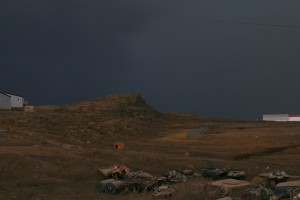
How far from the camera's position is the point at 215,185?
17719 mm

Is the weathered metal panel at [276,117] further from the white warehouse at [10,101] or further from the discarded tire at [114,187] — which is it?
the discarded tire at [114,187]

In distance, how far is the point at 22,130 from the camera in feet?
150

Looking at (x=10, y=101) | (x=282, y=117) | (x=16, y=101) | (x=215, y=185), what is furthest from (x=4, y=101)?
(x=215, y=185)

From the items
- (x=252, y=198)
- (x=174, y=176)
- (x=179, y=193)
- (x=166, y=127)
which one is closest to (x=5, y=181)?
(x=174, y=176)

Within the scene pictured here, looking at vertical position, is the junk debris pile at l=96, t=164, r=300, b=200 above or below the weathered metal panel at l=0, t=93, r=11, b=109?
below

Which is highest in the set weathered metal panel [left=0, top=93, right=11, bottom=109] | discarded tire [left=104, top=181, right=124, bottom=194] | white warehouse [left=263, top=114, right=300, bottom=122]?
weathered metal panel [left=0, top=93, right=11, bottom=109]

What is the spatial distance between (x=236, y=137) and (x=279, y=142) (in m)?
5.33

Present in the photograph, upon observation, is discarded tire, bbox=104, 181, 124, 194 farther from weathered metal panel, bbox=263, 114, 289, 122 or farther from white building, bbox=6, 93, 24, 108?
white building, bbox=6, 93, 24, 108

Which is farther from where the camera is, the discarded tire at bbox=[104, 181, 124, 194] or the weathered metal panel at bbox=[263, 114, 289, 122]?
the weathered metal panel at bbox=[263, 114, 289, 122]

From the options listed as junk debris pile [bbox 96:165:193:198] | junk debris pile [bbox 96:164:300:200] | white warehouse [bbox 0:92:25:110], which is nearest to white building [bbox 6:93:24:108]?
white warehouse [bbox 0:92:25:110]

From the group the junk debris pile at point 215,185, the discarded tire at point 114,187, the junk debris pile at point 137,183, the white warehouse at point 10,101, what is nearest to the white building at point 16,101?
the white warehouse at point 10,101

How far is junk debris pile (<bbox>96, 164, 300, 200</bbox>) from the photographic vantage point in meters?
15.2

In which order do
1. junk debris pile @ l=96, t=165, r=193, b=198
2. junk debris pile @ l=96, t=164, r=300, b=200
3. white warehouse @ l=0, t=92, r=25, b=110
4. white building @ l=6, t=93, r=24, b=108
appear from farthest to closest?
1. white building @ l=6, t=93, r=24, b=108
2. white warehouse @ l=0, t=92, r=25, b=110
3. junk debris pile @ l=96, t=165, r=193, b=198
4. junk debris pile @ l=96, t=164, r=300, b=200

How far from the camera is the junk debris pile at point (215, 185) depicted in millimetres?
15219
